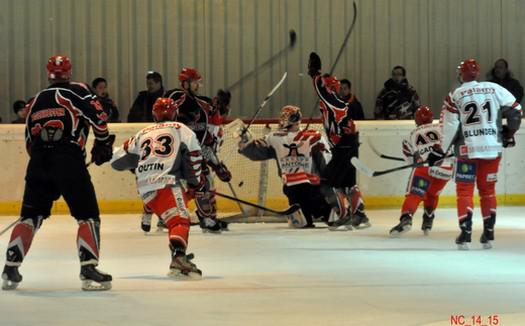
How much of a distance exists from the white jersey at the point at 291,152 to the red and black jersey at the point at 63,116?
465 centimetres

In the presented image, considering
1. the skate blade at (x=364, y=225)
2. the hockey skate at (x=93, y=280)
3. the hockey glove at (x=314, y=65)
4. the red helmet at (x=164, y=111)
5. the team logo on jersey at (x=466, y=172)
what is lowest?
the skate blade at (x=364, y=225)

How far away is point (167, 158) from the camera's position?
828cm

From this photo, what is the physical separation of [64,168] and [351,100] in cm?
800

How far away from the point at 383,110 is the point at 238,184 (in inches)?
Result: 113

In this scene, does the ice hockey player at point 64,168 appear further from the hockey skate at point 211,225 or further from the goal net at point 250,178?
the goal net at point 250,178

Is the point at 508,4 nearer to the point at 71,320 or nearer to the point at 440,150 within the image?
the point at 440,150

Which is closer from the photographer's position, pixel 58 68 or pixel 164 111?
pixel 58 68

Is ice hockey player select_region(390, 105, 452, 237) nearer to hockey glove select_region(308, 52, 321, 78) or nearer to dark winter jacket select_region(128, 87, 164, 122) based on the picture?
hockey glove select_region(308, 52, 321, 78)

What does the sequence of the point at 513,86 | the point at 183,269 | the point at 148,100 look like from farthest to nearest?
1. the point at 513,86
2. the point at 148,100
3. the point at 183,269

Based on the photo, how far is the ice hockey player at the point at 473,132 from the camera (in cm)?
966

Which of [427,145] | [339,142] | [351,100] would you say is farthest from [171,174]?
[351,100]

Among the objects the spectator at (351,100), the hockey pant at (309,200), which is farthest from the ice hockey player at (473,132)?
the spectator at (351,100)

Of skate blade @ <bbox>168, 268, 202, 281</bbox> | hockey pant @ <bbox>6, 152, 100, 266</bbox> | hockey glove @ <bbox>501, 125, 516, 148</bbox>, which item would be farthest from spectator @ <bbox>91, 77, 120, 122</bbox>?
hockey pant @ <bbox>6, 152, 100, 266</bbox>

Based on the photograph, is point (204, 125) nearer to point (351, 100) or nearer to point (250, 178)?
point (250, 178)
